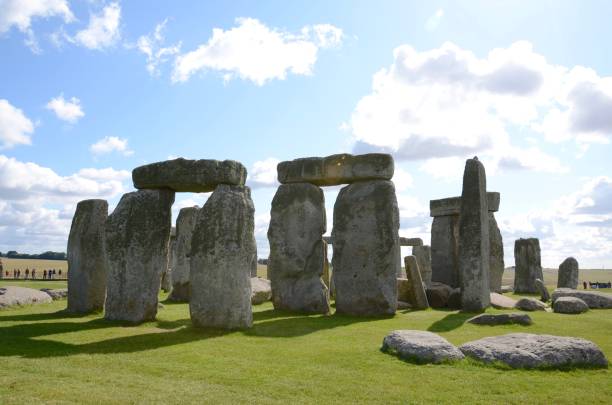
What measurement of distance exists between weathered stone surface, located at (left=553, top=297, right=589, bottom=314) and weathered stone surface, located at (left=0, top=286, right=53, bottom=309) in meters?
14.7

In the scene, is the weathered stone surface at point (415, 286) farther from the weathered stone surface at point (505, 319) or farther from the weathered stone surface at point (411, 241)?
the weathered stone surface at point (411, 241)

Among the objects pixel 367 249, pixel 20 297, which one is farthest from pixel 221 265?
pixel 20 297

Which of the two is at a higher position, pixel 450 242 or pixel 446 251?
pixel 450 242

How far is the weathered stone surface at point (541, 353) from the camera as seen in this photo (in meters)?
7.23

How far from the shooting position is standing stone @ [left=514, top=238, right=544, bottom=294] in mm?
23969

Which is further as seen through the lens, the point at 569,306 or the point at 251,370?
the point at 569,306

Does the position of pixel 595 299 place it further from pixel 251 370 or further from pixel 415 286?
pixel 251 370

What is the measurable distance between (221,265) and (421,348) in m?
4.33

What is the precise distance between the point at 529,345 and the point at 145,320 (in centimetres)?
771

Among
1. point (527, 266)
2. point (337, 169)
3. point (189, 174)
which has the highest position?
point (337, 169)

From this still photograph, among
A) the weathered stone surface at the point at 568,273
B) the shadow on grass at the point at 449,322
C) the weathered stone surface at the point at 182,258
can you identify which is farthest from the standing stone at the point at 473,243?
the weathered stone surface at the point at 568,273

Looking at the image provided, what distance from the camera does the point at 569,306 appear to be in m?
14.3

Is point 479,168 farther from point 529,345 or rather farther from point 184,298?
point 184,298

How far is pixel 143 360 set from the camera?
25.4ft
